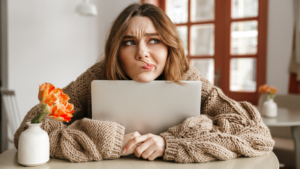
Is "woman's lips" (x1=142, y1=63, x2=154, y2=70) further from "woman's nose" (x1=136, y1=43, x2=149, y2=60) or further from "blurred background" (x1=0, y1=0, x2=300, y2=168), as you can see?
"blurred background" (x1=0, y1=0, x2=300, y2=168)

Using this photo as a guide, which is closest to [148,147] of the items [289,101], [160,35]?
[160,35]

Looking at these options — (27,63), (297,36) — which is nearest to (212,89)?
(297,36)

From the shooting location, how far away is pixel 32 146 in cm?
61

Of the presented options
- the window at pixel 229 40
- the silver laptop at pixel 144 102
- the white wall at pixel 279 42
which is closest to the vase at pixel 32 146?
the silver laptop at pixel 144 102

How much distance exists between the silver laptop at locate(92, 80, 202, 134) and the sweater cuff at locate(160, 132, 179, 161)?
0.18 feet

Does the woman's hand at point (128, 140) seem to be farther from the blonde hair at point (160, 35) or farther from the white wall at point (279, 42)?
the white wall at point (279, 42)

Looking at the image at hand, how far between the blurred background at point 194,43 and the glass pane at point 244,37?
11 mm

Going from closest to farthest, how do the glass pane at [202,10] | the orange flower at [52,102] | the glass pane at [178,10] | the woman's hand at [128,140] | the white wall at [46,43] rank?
1. the orange flower at [52,102]
2. the woman's hand at [128,140]
3. the white wall at [46,43]
4. the glass pane at [202,10]
5. the glass pane at [178,10]

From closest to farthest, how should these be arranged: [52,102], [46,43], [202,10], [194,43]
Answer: [52,102]
[46,43]
[202,10]
[194,43]

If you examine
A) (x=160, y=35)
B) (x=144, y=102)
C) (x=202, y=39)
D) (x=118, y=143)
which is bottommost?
(x=118, y=143)

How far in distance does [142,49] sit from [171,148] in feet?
1.13

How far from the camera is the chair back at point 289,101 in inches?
87.4

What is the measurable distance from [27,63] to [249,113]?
8.15 feet

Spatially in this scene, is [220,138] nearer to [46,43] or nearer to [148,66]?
[148,66]
